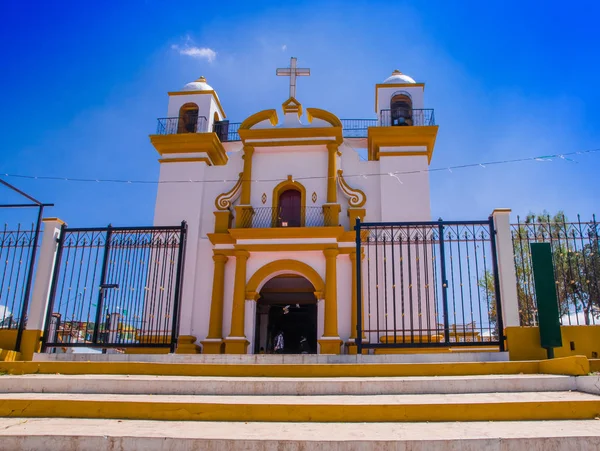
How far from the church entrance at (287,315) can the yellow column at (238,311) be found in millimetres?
1894

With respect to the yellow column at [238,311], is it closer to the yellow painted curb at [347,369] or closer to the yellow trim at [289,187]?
the yellow trim at [289,187]

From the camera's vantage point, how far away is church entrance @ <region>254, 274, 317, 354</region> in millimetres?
16891

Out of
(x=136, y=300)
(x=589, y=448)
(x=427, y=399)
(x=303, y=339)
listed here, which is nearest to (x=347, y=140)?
(x=303, y=339)

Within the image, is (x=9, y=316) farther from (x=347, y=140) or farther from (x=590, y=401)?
(x=347, y=140)

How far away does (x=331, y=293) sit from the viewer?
14.1 m

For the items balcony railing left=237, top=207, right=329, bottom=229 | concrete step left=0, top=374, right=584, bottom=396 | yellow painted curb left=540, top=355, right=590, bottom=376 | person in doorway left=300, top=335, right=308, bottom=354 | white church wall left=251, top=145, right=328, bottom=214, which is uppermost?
white church wall left=251, top=145, right=328, bottom=214

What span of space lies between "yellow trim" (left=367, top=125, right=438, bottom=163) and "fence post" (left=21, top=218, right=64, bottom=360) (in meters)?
9.44

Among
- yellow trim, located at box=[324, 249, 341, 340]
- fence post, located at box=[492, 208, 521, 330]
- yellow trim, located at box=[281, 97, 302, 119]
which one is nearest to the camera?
fence post, located at box=[492, 208, 521, 330]

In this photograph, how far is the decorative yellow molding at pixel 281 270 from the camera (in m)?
14.5

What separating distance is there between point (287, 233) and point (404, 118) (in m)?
5.70

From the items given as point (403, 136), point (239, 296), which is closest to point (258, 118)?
point (403, 136)

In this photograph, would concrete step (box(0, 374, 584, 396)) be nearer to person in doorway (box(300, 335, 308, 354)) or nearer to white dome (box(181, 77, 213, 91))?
person in doorway (box(300, 335, 308, 354))

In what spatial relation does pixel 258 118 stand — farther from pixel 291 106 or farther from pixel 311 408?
pixel 311 408

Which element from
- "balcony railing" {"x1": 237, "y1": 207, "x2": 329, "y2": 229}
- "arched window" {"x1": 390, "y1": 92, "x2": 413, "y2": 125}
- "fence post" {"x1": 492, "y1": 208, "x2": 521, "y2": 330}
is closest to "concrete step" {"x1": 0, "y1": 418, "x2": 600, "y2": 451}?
"fence post" {"x1": 492, "y1": 208, "x2": 521, "y2": 330}
